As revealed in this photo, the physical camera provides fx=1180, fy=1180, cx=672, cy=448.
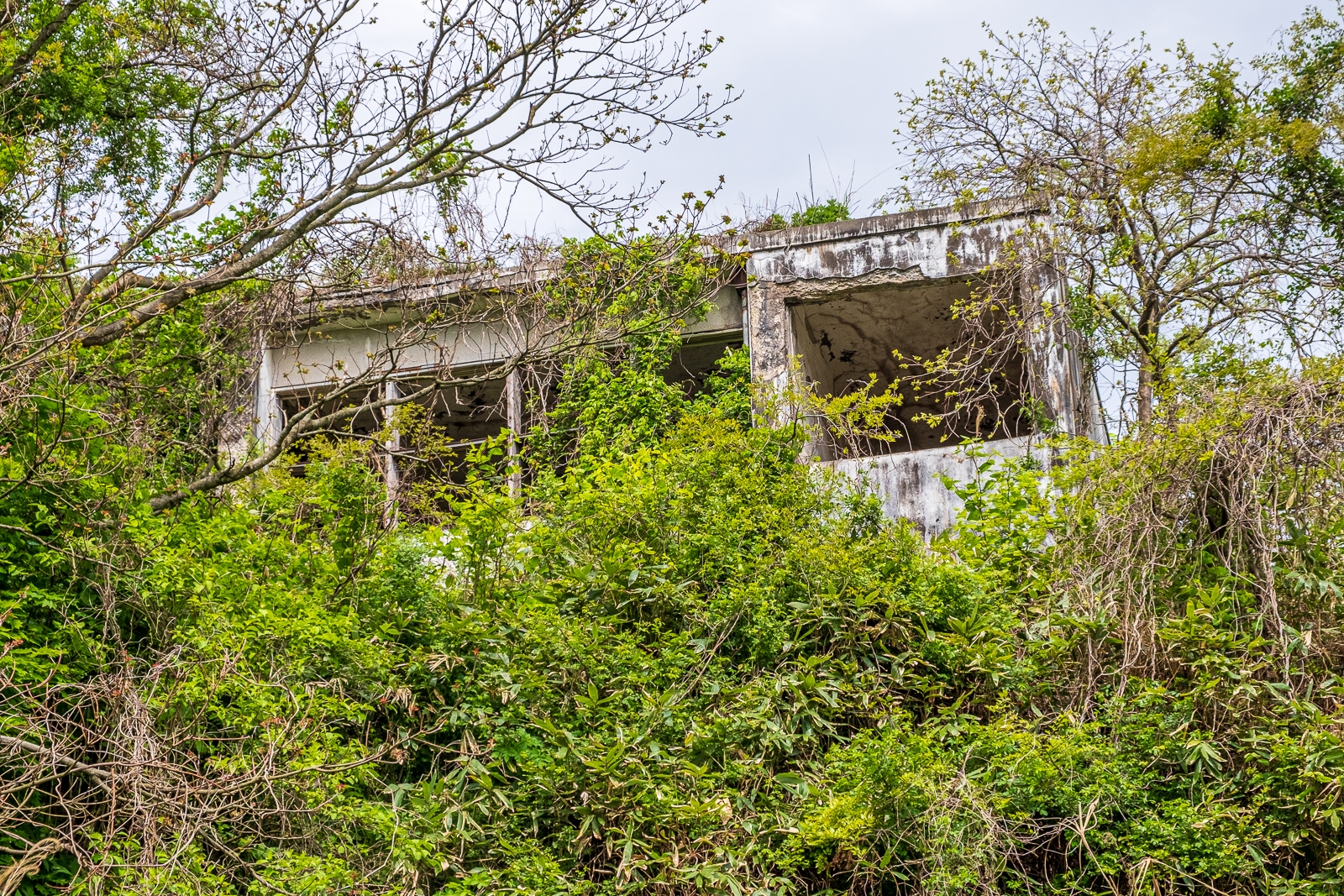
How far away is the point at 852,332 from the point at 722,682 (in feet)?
17.2

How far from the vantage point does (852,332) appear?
11.4 m

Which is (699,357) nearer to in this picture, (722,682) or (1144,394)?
(1144,394)

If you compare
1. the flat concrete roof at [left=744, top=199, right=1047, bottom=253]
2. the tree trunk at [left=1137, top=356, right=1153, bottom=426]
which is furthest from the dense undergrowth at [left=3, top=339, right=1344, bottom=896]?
the tree trunk at [left=1137, top=356, right=1153, bottom=426]

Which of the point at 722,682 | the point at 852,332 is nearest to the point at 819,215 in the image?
the point at 852,332

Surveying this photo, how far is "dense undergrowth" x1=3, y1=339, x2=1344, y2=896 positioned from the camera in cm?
590

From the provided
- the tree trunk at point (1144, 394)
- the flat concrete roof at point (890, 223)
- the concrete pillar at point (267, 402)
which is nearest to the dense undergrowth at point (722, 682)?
the flat concrete roof at point (890, 223)

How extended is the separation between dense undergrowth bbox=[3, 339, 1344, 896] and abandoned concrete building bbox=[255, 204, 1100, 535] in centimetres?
104

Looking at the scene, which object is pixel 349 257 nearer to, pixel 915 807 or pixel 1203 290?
pixel 915 807

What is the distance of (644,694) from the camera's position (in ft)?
21.5

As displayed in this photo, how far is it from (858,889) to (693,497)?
2.68m

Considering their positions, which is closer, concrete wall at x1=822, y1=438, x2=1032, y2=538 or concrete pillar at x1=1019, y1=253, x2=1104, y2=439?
concrete wall at x1=822, y1=438, x2=1032, y2=538

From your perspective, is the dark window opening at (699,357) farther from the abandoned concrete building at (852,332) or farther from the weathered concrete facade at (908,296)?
the weathered concrete facade at (908,296)

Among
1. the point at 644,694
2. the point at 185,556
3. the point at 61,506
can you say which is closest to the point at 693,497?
the point at 644,694

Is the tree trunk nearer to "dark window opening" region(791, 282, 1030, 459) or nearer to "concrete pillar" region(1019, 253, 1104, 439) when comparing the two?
"dark window opening" region(791, 282, 1030, 459)
